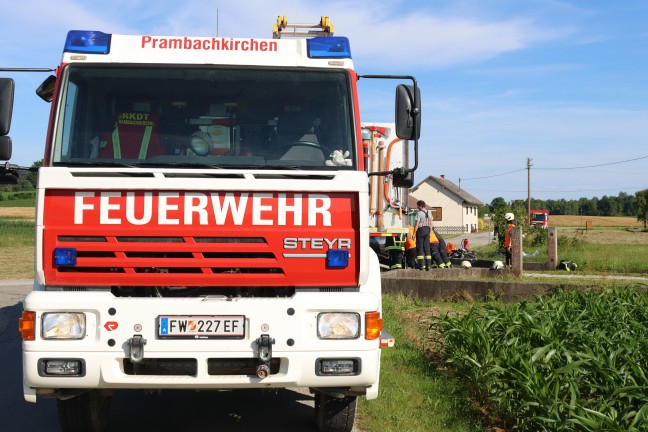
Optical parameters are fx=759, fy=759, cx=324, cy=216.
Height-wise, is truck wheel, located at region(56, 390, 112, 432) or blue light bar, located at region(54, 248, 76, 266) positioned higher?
blue light bar, located at region(54, 248, 76, 266)

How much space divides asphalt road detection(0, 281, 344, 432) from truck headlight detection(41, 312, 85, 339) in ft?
4.71

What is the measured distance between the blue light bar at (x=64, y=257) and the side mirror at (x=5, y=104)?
1.19 meters

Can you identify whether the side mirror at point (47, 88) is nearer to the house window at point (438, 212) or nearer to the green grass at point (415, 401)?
the green grass at point (415, 401)

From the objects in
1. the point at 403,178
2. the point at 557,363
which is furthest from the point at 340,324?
the point at 557,363

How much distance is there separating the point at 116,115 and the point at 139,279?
53.3 inches

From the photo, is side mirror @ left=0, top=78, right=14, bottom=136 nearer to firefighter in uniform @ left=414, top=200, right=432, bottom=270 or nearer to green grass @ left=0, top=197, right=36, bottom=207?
firefighter in uniform @ left=414, top=200, right=432, bottom=270

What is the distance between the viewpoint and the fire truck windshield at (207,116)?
17.7ft

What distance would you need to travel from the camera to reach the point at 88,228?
15.9 feet

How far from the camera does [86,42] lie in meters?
5.59

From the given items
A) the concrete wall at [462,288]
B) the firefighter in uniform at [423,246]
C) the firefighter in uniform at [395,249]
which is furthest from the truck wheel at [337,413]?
the firefighter in uniform at [395,249]

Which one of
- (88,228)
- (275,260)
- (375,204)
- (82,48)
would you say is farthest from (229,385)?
(375,204)

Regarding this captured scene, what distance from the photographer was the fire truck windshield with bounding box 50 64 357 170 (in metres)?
5.39

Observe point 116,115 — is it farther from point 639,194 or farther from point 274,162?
point 639,194

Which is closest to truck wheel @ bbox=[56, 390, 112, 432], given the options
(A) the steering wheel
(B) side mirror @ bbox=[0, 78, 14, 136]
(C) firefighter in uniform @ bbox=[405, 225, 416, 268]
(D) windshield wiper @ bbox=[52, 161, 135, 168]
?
(D) windshield wiper @ bbox=[52, 161, 135, 168]
